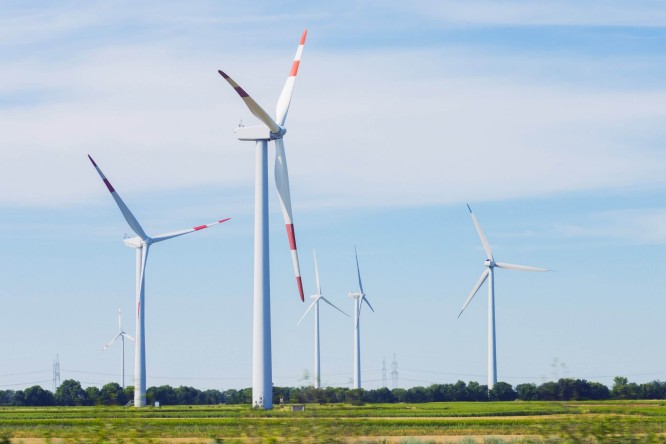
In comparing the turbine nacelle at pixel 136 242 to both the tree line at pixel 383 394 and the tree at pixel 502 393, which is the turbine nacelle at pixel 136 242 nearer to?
the tree line at pixel 383 394

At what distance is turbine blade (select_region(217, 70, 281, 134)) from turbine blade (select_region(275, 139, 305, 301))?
1392mm

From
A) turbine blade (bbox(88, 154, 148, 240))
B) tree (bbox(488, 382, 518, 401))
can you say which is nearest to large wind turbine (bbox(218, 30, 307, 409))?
turbine blade (bbox(88, 154, 148, 240))

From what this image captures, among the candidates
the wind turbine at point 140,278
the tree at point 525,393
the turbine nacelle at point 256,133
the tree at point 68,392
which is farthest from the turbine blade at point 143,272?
the tree at point 525,393

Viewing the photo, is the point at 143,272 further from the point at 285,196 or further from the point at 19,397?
the point at 19,397

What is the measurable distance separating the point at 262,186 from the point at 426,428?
102ft

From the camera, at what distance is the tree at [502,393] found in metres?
148

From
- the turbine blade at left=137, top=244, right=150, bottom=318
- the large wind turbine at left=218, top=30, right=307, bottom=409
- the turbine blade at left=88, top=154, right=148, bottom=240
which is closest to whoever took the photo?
the large wind turbine at left=218, top=30, right=307, bottom=409

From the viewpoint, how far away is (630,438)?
89.1ft

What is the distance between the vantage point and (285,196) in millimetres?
92062

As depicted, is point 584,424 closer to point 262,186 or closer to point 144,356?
point 262,186

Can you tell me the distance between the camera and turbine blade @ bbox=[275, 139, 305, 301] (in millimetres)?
89062

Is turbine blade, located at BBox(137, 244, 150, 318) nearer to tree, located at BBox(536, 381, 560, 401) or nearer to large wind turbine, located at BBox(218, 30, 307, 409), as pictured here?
large wind turbine, located at BBox(218, 30, 307, 409)

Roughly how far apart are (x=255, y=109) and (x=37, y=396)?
306ft

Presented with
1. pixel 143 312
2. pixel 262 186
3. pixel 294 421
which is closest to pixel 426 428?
pixel 262 186
